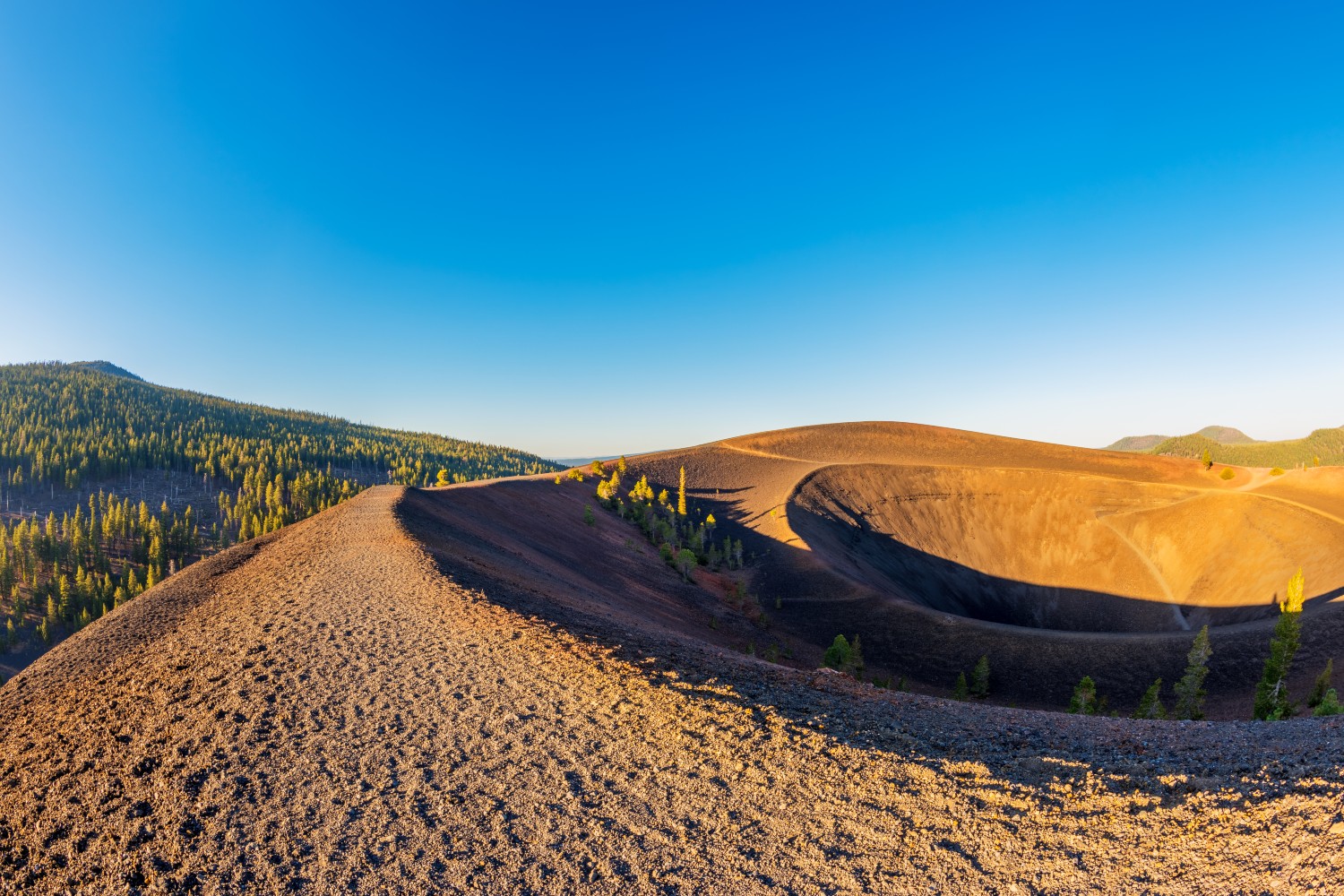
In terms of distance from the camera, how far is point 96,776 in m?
10.4

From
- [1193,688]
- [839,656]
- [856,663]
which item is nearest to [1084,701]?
[1193,688]

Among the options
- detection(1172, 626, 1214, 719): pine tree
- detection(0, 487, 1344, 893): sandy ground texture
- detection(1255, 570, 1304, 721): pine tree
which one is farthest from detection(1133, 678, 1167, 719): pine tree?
detection(0, 487, 1344, 893): sandy ground texture

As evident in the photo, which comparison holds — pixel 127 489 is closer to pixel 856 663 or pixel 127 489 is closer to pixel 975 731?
pixel 856 663

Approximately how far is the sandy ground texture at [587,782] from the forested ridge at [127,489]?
8726 centimetres

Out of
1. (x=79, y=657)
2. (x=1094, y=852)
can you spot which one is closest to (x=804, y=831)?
(x=1094, y=852)

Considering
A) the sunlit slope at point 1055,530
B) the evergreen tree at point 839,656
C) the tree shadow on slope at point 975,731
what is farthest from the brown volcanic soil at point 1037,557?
the tree shadow on slope at point 975,731

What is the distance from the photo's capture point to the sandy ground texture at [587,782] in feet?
26.7

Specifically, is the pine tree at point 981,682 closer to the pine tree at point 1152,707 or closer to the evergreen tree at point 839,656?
the pine tree at point 1152,707

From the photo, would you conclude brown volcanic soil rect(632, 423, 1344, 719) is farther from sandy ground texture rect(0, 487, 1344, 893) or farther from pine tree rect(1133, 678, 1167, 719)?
sandy ground texture rect(0, 487, 1344, 893)

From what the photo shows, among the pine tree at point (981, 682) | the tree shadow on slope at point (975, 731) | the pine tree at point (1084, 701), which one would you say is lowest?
the pine tree at point (981, 682)

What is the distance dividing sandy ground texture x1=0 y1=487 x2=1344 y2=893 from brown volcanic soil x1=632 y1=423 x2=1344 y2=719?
141ft

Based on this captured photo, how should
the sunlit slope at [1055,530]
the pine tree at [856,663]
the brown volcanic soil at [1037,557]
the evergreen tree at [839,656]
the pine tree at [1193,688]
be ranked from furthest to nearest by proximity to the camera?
the sunlit slope at [1055,530], the brown volcanic soil at [1037,557], the pine tree at [856,663], the evergreen tree at [839,656], the pine tree at [1193,688]

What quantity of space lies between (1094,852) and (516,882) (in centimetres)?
956

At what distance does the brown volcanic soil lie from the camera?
159 ft
